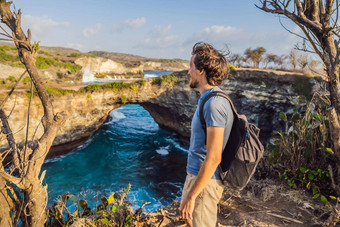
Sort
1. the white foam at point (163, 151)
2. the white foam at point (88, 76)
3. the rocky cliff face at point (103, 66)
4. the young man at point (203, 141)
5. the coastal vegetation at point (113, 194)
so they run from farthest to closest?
the white foam at point (88, 76), the rocky cliff face at point (103, 66), the white foam at point (163, 151), the coastal vegetation at point (113, 194), the young man at point (203, 141)

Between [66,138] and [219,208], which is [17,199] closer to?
[219,208]

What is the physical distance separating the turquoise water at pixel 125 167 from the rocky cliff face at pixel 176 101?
57.7 inches

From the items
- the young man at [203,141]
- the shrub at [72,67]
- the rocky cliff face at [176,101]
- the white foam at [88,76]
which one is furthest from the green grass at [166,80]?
the white foam at [88,76]

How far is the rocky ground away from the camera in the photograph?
3189 mm

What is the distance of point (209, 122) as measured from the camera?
1445 mm

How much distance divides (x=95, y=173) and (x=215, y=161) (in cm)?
1039

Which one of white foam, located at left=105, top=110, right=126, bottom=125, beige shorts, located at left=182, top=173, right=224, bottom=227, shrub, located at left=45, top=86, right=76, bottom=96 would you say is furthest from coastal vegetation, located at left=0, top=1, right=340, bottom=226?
white foam, located at left=105, top=110, right=126, bottom=125

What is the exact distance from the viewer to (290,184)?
409 cm

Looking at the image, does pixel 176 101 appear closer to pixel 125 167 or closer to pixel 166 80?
pixel 166 80

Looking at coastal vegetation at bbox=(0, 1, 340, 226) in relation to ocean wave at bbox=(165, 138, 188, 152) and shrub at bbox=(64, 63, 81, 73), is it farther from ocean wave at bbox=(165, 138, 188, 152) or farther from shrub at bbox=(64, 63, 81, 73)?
shrub at bbox=(64, 63, 81, 73)

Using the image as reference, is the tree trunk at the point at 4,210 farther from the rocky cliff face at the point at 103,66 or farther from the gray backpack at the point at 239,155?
the rocky cliff face at the point at 103,66

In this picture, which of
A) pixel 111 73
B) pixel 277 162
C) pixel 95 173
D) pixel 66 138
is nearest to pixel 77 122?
pixel 66 138

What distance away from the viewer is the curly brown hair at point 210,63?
65.2 inches

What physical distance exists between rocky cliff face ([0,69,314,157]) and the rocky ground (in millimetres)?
8458
